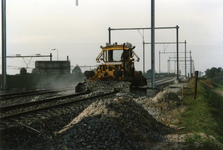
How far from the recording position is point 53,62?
1608 inches

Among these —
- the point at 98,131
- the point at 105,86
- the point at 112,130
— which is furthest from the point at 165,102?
the point at 98,131

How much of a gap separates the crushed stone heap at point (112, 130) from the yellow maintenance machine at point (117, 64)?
8.63 metres

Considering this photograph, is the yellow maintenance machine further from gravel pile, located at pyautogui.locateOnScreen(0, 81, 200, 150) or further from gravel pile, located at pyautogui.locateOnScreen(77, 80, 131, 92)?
gravel pile, located at pyautogui.locateOnScreen(0, 81, 200, 150)

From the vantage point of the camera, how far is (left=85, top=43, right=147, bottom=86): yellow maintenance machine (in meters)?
17.2

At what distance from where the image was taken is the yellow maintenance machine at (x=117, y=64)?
675 inches

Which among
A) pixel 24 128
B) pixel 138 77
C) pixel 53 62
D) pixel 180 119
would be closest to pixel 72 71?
pixel 53 62

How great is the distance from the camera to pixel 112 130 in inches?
257

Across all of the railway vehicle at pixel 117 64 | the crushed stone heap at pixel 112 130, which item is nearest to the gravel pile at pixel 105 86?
the railway vehicle at pixel 117 64

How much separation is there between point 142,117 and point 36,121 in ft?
10.8

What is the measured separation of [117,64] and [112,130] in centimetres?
1128

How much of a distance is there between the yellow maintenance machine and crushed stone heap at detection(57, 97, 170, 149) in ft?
28.3

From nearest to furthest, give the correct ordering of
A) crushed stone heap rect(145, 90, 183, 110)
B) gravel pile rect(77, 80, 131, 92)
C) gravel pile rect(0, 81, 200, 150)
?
gravel pile rect(0, 81, 200, 150) < crushed stone heap rect(145, 90, 183, 110) < gravel pile rect(77, 80, 131, 92)

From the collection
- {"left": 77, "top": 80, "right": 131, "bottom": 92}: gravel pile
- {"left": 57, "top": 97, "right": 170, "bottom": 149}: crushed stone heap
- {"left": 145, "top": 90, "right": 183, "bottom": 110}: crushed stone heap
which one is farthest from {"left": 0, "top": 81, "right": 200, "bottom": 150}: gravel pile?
{"left": 77, "top": 80, "right": 131, "bottom": 92}: gravel pile

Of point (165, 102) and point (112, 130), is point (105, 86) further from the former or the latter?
point (112, 130)
